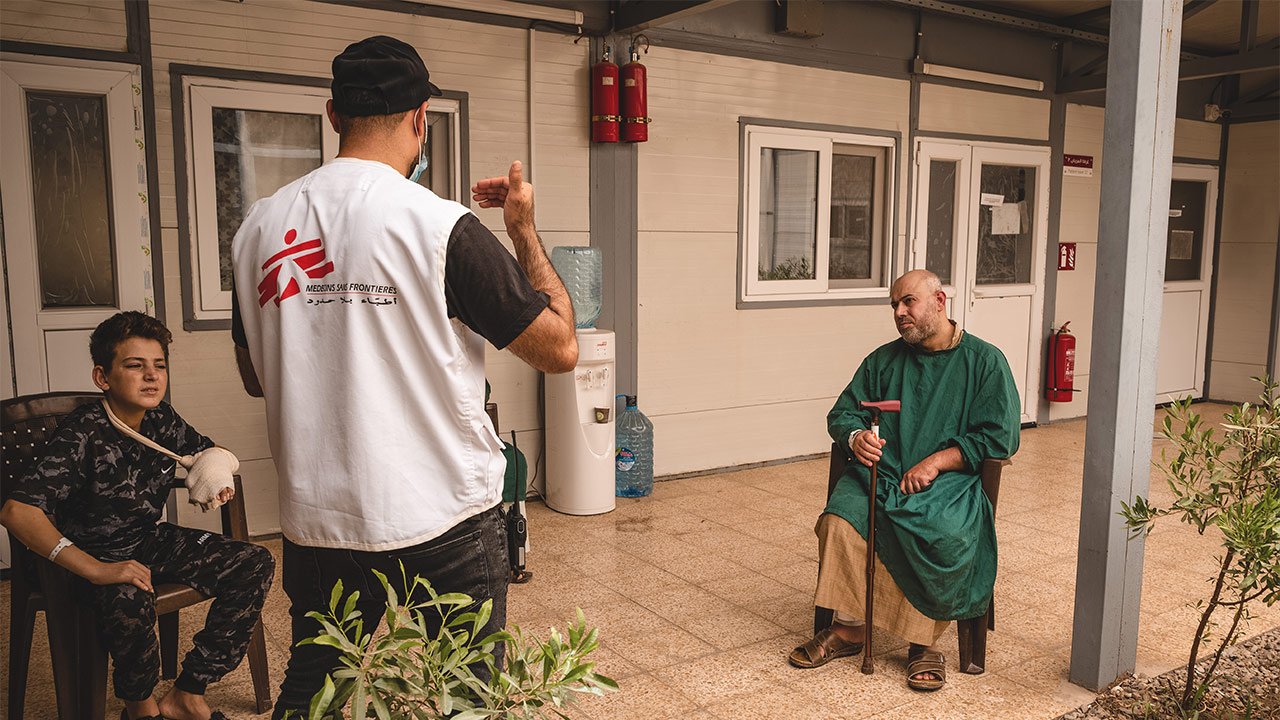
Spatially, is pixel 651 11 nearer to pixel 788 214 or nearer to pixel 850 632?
pixel 788 214

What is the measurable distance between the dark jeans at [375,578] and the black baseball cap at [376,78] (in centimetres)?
71

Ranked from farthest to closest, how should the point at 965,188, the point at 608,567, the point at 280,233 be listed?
1. the point at 965,188
2. the point at 608,567
3. the point at 280,233

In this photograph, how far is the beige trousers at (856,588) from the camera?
314 cm

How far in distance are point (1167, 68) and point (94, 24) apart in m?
3.95

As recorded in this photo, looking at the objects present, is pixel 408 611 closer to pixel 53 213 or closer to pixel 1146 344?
pixel 1146 344

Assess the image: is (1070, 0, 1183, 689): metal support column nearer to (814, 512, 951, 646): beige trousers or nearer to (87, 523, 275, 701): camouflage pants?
(814, 512, 951, 646): beige trousers

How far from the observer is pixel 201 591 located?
2684 mm

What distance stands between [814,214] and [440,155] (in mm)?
2550

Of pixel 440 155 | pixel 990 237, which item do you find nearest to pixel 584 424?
pixel 440 155

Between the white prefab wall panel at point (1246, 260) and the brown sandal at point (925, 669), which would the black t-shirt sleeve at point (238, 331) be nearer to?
the brown sandal at point (925, 669)

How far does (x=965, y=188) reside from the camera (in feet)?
23.4

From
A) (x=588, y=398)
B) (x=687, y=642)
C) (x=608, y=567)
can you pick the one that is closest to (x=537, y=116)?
(x=588, y=398)

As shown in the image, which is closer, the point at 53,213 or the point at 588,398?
the point at 53,213

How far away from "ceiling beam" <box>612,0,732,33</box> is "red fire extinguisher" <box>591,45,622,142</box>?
0.79 ft
